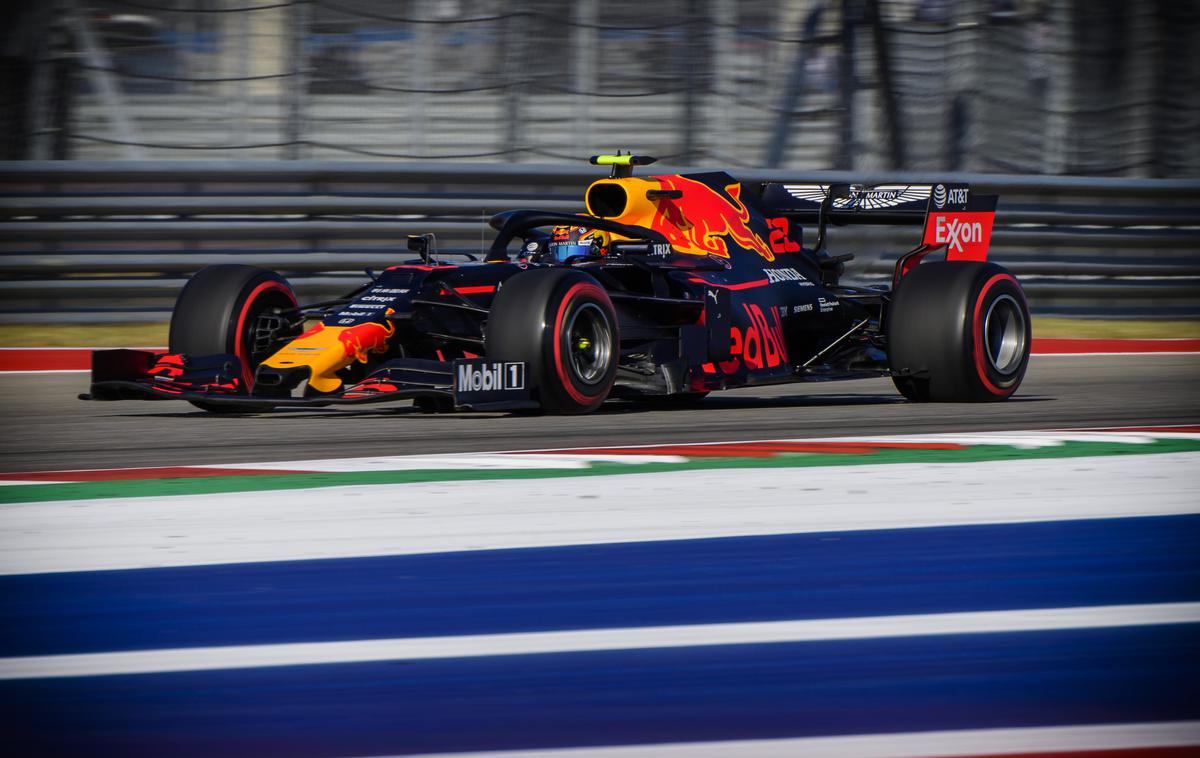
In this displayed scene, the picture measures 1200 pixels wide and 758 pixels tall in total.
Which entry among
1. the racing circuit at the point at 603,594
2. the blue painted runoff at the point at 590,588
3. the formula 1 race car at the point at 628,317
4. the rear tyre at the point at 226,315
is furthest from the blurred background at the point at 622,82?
the blue painted runoff at the point at 590,588

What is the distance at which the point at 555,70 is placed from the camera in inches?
A: 485

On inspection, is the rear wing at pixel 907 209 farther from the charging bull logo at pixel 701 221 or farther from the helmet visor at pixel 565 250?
the helmet visor at pixel 565 250

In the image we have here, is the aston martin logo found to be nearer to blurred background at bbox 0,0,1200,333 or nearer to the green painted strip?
blurred background at bbox 0,0,1200,333

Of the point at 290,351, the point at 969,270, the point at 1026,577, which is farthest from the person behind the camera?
the point at 969,270

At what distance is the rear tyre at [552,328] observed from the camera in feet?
24.1

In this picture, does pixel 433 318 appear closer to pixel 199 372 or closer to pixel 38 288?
pixel 199 372

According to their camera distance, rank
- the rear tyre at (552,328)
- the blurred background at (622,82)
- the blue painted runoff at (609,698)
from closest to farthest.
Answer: the blue painted runoff at (609,698)
the rear tyre at (552,328)
the blurred background at (622,82)

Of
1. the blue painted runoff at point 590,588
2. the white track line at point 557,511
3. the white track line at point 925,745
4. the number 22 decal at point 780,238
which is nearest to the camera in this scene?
the white track line at point 925,745

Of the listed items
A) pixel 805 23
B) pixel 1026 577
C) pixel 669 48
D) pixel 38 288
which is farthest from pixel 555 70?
pixel 1026 577

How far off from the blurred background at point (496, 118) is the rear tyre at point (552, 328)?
3.47 metres

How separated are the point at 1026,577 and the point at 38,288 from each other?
9.40 metres

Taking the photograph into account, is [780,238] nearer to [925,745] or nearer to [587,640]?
[587,640]

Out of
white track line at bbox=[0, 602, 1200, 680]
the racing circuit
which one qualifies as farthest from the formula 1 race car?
white track line at bbox=[0, 602, 1200, 680]

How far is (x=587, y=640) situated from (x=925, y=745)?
910 millimetres
